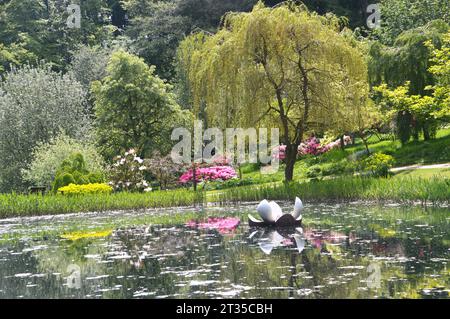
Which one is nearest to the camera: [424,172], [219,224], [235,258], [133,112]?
[235,258]

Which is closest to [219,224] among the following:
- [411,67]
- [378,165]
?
[378,165]

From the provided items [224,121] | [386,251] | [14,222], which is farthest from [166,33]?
[386,251]

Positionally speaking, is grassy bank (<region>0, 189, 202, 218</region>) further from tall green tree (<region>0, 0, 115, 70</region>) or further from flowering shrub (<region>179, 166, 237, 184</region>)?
tall green tree (<region>0, 0, 115, 70</region>)

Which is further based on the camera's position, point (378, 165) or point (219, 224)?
point (378, 165)

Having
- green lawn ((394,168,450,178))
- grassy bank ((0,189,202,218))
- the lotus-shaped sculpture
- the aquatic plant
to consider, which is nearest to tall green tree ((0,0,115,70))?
grassy bank ((0,189,202,218))

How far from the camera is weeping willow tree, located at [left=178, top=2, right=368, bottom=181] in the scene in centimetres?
2417

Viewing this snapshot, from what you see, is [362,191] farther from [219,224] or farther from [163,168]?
[163,168]

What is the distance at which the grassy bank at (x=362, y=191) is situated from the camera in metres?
19.5

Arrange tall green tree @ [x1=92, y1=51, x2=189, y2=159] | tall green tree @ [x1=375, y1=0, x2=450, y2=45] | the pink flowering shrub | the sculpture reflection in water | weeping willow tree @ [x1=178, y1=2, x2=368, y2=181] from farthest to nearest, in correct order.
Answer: tall green tree @ [x1=375, y1=0, x2=450, y2=45], tall green tree @ [x1=92, y1=51, x2=189, y2=159], weeping willow tree @ [x1=178, y1=2, x2=368, y2=181], the pink flowering shrub, the sculpture reflection in water

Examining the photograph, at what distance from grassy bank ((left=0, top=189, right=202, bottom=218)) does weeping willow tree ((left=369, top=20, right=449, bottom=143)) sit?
10610mm

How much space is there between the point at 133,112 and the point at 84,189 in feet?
32.1

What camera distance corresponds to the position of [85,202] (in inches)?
915

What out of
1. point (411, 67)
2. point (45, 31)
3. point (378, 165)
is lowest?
point (378, 165)
